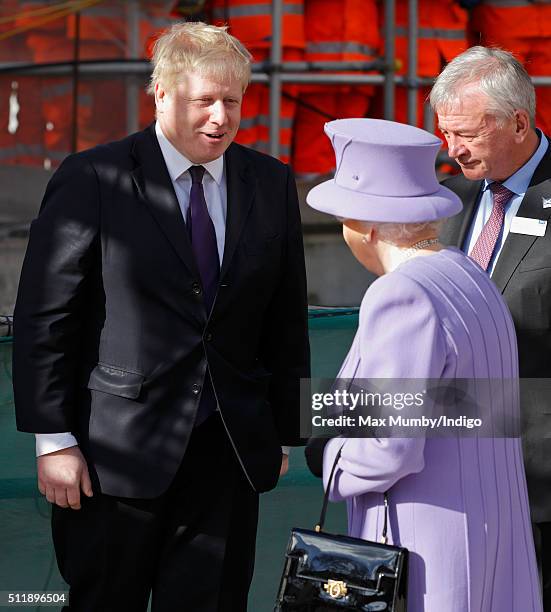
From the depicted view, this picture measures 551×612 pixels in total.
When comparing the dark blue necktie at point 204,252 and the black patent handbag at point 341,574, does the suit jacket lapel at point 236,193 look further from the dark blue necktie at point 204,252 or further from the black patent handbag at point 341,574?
the black patent handbag at point 341,574

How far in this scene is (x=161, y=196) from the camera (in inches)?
92.4

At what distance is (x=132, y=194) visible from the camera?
7.64 ft

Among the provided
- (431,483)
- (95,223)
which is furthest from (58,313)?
(431,483)

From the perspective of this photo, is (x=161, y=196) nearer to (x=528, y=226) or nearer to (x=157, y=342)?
(x=157, y=342)

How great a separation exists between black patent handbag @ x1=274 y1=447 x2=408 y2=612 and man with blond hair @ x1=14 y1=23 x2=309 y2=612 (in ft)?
1.48

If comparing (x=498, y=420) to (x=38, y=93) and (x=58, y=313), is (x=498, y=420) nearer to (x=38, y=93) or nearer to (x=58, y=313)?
(x=58, y=313)

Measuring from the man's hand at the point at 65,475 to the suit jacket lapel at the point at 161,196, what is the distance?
1.41 feet

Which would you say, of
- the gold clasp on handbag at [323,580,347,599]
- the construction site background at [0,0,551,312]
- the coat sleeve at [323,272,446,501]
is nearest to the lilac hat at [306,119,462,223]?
the coat sleeve at [323,272,446,501]

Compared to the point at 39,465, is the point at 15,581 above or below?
below

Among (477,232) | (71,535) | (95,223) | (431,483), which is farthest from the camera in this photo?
(477,232)

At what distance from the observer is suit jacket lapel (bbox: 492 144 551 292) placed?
248cm

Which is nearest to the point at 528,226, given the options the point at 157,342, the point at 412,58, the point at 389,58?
the point at 157,342

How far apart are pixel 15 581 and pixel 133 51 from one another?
333 centimetres

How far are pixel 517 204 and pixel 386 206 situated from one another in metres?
0.68
